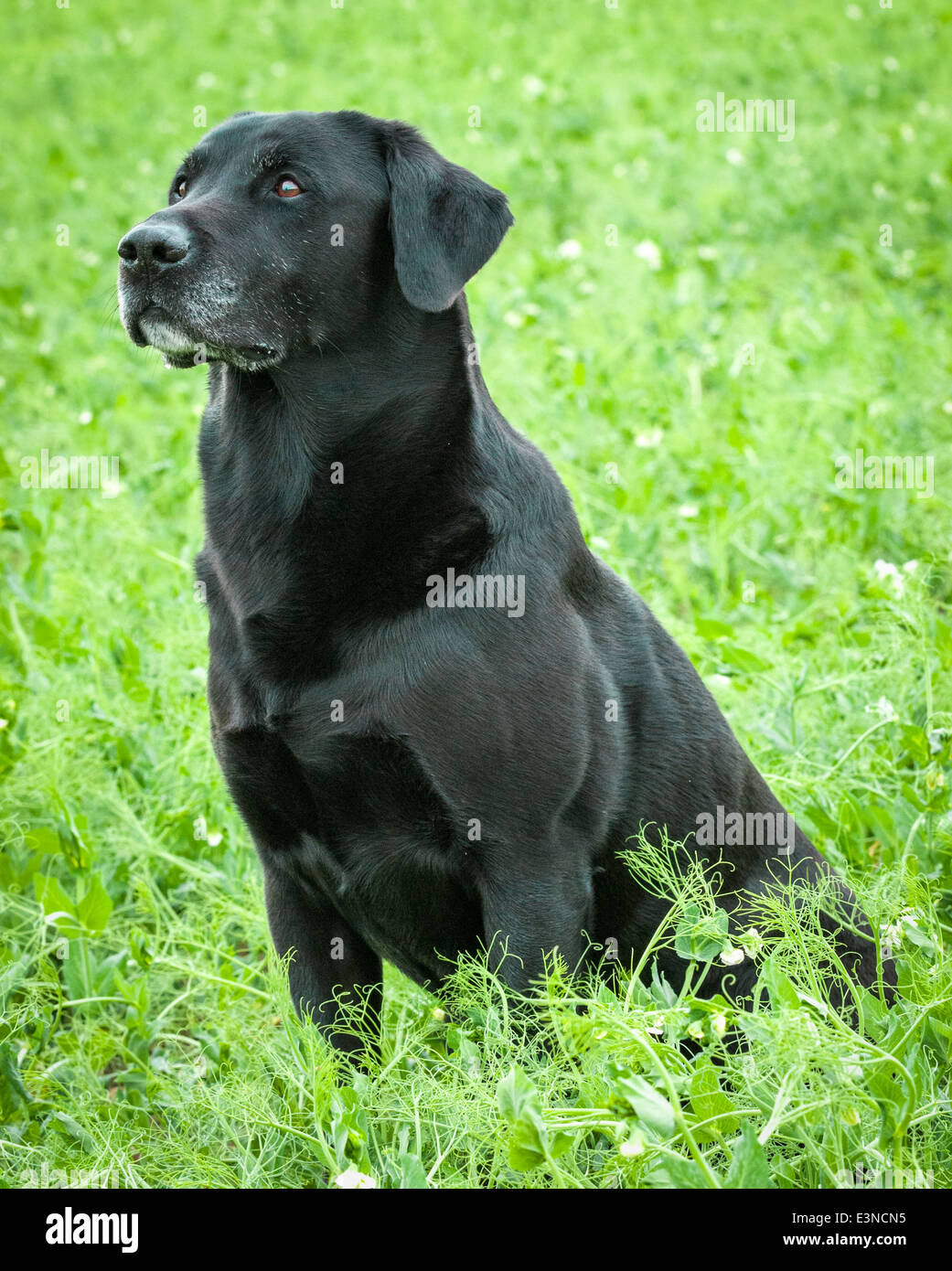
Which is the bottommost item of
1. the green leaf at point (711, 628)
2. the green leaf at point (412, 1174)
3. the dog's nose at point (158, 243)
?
the green leaf at point (412, 1174)

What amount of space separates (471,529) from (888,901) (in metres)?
1.05

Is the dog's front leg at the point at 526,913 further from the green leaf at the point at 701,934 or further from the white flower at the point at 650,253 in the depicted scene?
the white flower at the point at 650,253

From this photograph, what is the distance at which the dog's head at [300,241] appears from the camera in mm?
2467

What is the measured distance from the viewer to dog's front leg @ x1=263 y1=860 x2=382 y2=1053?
259 cm

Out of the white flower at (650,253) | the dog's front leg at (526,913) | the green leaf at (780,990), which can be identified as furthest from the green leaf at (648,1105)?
the white flower at (650,253)

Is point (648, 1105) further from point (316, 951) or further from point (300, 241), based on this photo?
point (300, 241)

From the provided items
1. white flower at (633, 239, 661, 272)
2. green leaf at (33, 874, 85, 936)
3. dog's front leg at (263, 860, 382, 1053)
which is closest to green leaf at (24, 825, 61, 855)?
green leaf at (33, 874, 85, 936)

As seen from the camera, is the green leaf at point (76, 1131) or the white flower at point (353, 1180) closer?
the white flower at point (353, 1180)

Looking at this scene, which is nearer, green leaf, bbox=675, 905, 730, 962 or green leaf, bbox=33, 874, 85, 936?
green leaf, bbox=675, 905, 730, 962

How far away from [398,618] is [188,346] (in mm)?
738

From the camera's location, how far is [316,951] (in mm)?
2633

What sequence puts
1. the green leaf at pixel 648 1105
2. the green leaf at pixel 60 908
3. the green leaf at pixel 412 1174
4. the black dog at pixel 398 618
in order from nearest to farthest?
the green leaf at pixel 648 1105 → the green leaf at pixel 412 1174 → the black dog at pixel 398 618 → the green leaf at pixel 60 908

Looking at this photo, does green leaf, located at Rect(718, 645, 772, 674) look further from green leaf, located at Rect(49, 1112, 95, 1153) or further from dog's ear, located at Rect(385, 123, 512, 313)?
green leaf, located at Rect(49, 1112, 95, 1153)
